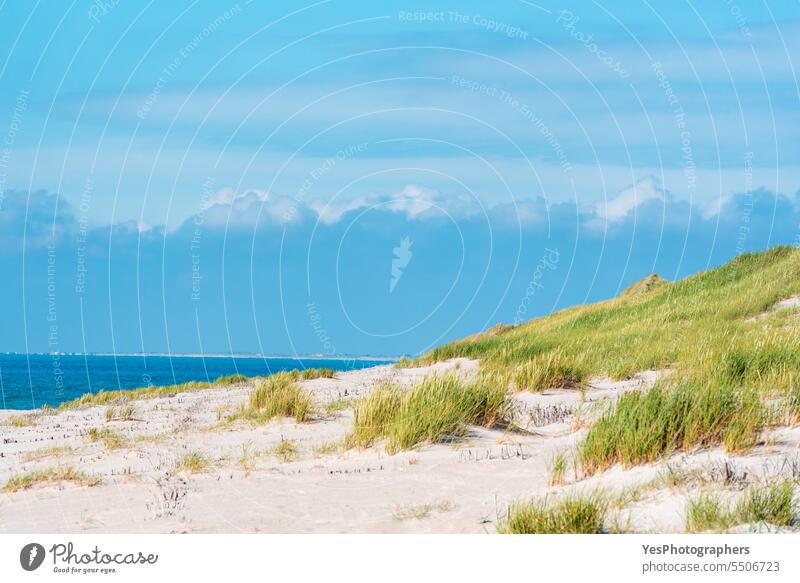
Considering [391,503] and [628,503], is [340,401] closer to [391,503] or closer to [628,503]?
[391,503]

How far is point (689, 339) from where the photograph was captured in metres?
19.4

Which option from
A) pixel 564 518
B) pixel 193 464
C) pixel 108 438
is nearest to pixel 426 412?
pixel 193 464

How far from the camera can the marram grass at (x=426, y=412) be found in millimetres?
11352

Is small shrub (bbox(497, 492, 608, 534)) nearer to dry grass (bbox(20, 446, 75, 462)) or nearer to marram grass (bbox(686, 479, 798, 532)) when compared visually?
marram grass (bbox(686, 479, 798, 532))

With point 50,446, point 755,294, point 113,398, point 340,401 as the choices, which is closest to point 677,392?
point 340,401

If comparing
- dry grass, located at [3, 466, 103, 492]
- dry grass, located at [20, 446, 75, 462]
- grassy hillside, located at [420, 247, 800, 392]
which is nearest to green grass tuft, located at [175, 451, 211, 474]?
dry grass, located at [3, 466, 103, 492]
